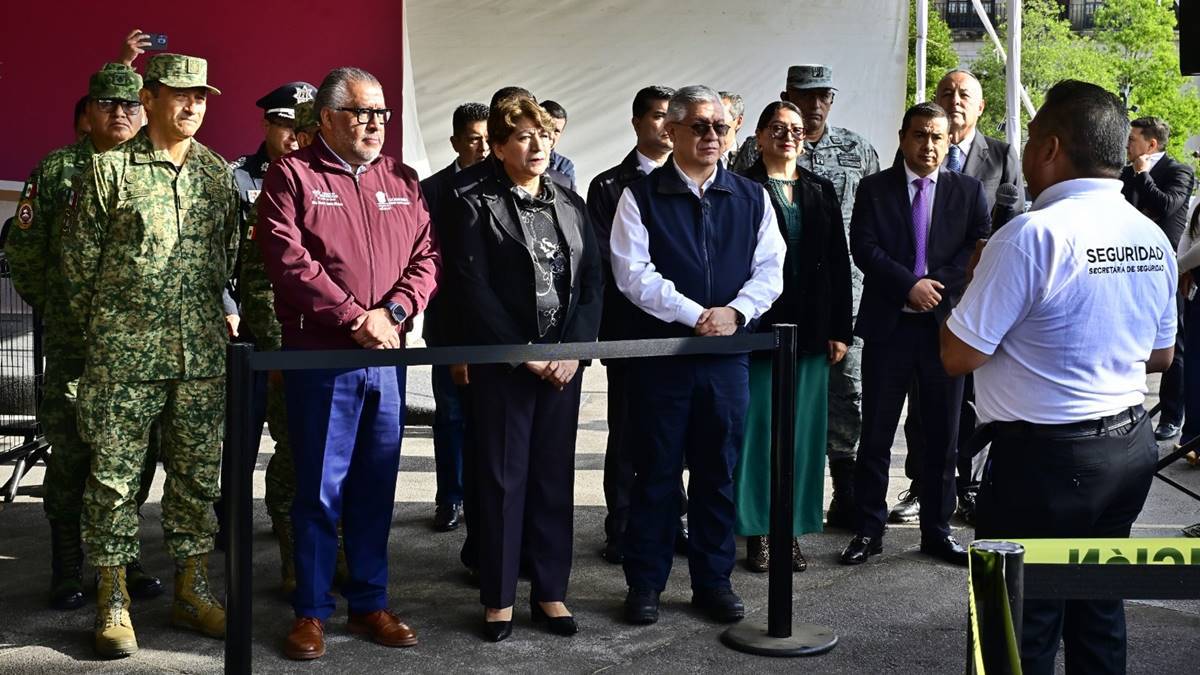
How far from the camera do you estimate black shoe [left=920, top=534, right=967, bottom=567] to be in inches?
230

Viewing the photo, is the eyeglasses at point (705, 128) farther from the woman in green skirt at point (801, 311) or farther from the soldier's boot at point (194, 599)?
the soldier's boot at point (194, 599)

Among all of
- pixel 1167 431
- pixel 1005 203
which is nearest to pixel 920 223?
pixel 1005 203

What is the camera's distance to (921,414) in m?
5.92

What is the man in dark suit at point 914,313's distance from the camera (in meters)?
5.85

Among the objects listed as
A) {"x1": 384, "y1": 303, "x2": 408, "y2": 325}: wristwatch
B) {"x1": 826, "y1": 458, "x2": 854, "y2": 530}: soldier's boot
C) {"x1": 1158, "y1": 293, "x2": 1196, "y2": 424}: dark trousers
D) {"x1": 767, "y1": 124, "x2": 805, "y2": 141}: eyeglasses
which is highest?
{"x1": 767, "y1": 124, "x2": 805, "y2": 141}: eyeglasses

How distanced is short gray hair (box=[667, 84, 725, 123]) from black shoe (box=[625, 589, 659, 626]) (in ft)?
5.65

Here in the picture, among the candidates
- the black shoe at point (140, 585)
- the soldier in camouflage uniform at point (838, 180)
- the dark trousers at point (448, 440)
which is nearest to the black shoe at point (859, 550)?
the soldier in camouflage uniform at point (838, 180)

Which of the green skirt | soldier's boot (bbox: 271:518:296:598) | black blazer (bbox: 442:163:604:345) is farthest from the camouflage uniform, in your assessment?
the green skirt

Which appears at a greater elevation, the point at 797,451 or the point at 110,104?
the point at 110,104

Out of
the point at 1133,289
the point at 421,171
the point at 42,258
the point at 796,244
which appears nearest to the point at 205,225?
the point at 42,258

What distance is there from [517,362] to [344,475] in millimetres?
779

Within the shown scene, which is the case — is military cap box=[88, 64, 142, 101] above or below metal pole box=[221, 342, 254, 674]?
above

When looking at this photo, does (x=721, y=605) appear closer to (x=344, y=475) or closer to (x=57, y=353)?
(x=344, y=475)

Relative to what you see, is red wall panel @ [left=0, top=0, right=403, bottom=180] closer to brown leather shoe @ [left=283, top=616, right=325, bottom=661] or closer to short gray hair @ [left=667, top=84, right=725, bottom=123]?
short gray hair @ [left=667, top=84, right=725, bottom=123]
